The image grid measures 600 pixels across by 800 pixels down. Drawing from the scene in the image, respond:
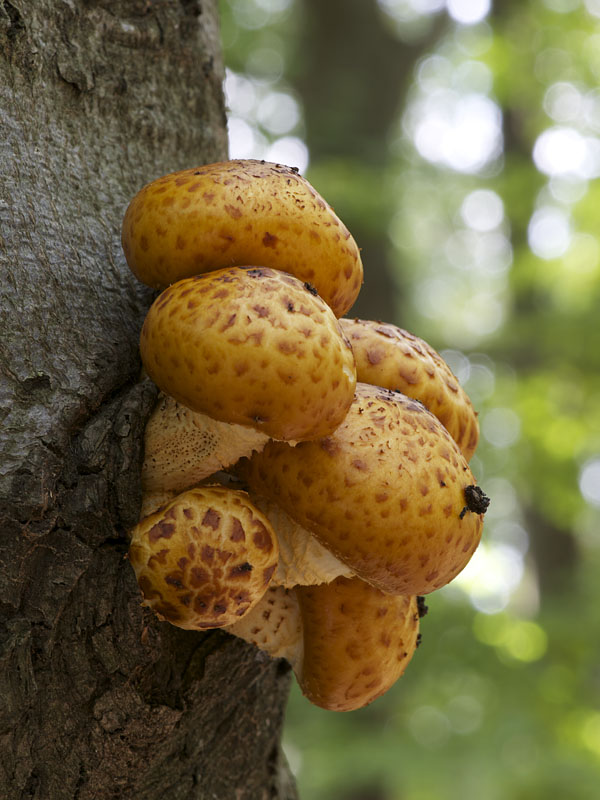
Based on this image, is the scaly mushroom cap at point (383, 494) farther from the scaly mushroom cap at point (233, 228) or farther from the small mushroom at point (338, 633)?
the scaly mushroom cap at point (233, 228)

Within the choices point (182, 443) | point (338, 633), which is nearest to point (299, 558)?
point (338, 633)

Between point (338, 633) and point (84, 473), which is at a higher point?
point (84, 473)

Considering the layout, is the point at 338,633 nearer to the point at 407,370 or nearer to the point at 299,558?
the point at 299,558

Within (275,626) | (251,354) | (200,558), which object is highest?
(251,354)

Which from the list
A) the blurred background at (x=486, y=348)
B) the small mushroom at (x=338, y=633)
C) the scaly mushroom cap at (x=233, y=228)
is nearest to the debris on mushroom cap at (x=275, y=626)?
the small mushroom at (x=338, y=633)

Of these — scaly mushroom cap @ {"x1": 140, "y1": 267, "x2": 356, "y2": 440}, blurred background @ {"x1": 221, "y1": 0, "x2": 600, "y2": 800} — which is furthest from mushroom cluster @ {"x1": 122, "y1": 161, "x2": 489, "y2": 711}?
blurred background @ {"x1": 221, "y1": 0, "x2": 600, "y2": 800}
